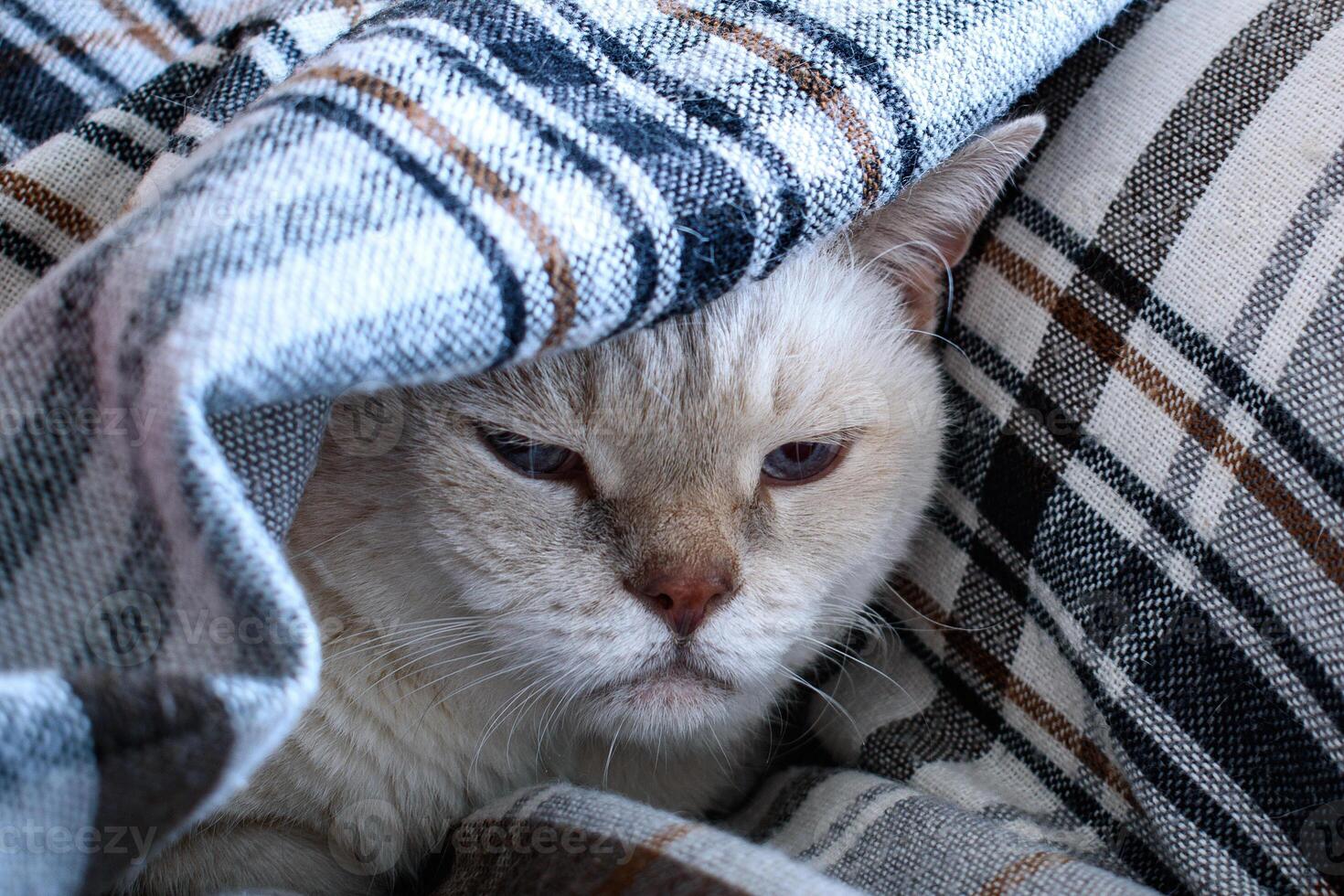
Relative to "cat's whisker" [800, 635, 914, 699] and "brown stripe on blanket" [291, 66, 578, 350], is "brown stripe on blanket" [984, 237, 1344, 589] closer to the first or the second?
"cat's whisker" [800, 635, 914, 699]

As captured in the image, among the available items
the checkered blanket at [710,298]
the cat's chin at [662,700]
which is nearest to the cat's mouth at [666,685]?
the cat's chin at [662,700]

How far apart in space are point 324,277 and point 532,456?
337mm

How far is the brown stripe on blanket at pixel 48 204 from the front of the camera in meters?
1.03

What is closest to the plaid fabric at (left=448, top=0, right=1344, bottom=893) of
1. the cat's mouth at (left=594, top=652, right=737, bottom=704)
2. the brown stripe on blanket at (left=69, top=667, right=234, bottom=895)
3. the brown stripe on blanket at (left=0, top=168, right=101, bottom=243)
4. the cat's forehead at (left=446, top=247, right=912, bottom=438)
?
the cat's mouth at (left=594, top=652, right=737, bottom=704)

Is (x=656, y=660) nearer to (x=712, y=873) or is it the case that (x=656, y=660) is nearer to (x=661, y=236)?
(x=712, y=873)

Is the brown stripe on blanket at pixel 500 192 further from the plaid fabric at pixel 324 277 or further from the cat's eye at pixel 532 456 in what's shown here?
the cat's eye at pixel 532 456

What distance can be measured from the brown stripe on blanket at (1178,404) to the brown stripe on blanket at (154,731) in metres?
0.82

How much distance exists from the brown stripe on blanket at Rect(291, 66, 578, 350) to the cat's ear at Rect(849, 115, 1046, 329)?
469mm

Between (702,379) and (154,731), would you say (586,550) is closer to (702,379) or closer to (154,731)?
(702,379)

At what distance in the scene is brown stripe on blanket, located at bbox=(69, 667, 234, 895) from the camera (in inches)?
24.9

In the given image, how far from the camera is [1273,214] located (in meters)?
0.95

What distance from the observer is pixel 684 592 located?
92 cm

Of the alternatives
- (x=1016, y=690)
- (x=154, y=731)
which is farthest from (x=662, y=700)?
(x=154, y=731)

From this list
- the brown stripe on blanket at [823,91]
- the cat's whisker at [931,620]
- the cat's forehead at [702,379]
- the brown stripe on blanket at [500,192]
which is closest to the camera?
the brown stripe on blanket at [500,192]
